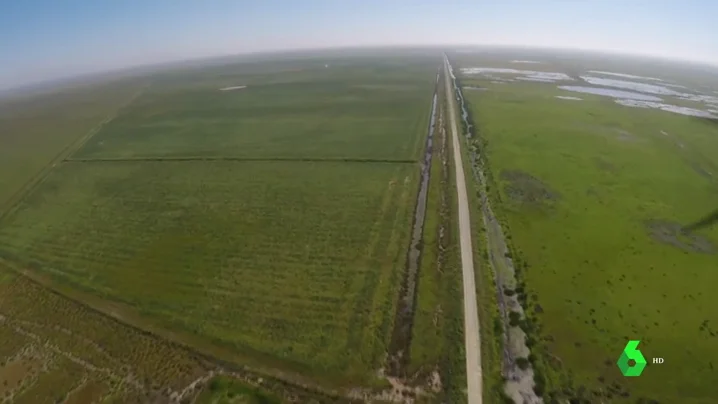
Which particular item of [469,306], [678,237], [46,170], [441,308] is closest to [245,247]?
[441,308]

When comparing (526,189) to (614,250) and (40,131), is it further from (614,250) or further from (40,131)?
(40,131)

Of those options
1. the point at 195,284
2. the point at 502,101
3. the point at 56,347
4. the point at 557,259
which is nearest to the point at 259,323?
the point at 195,284

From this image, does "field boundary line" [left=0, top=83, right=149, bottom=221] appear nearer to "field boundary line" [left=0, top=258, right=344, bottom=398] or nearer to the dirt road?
"field boundary line" [left=0, top=258, right=344, bottom=398]

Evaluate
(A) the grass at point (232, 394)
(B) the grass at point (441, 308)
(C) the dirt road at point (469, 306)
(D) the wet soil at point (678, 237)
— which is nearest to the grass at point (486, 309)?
(C) the dirt road at point (469, 306)

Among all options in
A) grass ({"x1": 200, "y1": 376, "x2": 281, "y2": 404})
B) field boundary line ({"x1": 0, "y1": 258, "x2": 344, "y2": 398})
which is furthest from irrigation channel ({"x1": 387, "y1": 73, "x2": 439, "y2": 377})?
grass ({"x1": 200, "y1": 376, "x2": 281, "y2": 404})

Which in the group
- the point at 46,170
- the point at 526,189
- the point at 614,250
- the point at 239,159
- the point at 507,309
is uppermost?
the point at 239,159

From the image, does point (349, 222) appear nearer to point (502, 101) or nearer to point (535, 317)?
point (535, 317)

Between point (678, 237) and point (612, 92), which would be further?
point (612, 92)

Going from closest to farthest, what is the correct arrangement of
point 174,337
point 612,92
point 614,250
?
point 174,337
point 614,250
point 612,92
